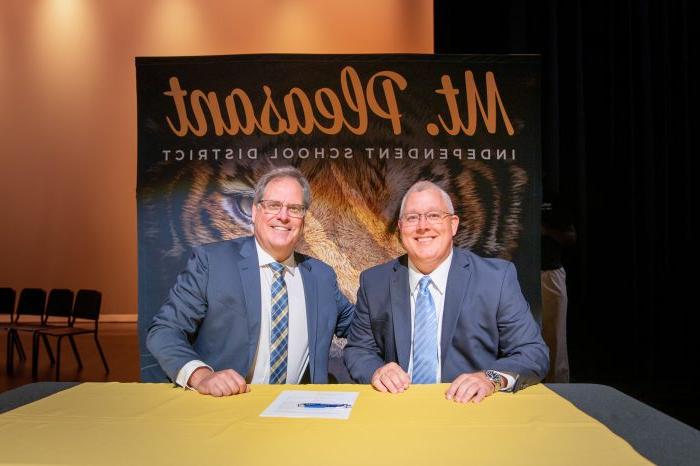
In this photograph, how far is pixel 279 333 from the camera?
2709 millimetres

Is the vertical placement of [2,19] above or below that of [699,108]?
above

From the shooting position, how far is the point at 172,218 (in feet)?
9.62

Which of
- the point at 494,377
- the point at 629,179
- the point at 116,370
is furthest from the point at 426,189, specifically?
the point at 116,370

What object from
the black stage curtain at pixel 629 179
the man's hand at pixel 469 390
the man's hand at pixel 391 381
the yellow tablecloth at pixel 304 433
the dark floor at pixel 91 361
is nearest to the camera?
the yellow tablecloth at pixel 304 433

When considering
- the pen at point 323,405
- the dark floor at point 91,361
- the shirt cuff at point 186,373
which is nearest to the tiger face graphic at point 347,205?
the shirt cuff at point 186,373

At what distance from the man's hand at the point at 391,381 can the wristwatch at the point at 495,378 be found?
255 mm

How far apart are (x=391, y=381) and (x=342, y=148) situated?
53.3 inches

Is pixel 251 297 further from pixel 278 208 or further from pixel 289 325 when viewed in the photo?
pixel 278 208

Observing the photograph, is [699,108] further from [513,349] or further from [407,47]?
[407,47]

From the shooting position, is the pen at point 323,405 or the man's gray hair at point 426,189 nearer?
the pen at point 323,405

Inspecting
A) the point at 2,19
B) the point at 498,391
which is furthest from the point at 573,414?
the point at 2,19

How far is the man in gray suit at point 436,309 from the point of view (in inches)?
102

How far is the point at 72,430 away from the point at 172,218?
152 centimetres

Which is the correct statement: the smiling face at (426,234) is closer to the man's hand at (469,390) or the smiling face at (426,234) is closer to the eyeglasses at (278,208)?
the eyeglasses at (278,208)
